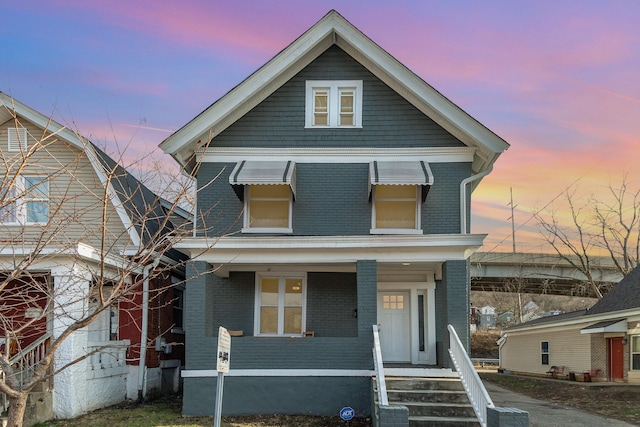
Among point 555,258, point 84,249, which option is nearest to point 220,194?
point 84,249

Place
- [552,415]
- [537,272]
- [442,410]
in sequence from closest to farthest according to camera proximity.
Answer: [442,410]
[552,415]
[537,272]

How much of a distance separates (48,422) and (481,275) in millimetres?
43857

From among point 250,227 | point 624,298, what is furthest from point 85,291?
point 624,298

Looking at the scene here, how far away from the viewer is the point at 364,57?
1533cm

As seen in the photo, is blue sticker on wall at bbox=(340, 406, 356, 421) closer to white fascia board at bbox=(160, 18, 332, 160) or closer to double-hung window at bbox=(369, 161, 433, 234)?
double-hung window at bbox=(369, 161, 433, 234)

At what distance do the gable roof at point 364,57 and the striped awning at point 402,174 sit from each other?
4.27 feet

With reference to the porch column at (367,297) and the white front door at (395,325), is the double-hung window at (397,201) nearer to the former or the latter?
the porch column at (367,297)

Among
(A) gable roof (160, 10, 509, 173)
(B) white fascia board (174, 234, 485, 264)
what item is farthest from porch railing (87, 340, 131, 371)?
(A) gable roof (160, 10, 509, 173)

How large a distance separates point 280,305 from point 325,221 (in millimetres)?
2451

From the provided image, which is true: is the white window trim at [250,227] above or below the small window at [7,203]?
above

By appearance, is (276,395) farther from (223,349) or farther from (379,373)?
(223,349)

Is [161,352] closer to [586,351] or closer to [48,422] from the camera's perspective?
[48,422]

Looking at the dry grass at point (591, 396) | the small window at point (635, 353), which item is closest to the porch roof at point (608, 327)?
the small window at point (635, 353)

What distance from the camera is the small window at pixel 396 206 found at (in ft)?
50.4
